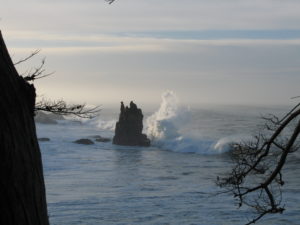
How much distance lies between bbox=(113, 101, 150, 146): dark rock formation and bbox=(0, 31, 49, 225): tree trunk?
224 ft

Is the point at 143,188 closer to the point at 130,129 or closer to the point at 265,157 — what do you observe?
the point at 265,157

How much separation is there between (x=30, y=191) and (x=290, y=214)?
72.7 feet

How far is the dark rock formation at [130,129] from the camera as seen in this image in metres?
71.9

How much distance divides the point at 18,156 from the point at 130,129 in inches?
2756

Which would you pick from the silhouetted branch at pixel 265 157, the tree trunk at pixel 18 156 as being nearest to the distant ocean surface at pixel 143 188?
the silhouetted branch at pixel 265 157

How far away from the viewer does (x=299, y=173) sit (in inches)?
1576

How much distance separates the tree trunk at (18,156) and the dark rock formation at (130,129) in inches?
2682

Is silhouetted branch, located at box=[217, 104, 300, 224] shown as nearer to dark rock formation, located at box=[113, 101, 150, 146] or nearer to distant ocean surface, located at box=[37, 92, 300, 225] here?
distant ocean surface, located at box=[37, 92, 300, 225]

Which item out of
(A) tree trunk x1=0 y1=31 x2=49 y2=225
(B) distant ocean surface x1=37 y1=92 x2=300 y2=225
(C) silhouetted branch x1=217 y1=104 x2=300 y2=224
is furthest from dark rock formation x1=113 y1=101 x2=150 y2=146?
(A) tree trunk x1=0 y1=31 x2=49 y2=225

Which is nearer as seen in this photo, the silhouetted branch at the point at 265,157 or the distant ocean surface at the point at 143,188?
the silhouetted branch at the point at 265,157

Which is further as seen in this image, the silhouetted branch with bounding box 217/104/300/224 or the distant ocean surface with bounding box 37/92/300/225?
the distant ocean surface with bounding box 37/92/300/225

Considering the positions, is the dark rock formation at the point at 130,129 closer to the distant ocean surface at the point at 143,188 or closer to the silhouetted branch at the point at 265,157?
the distant ocean surface at the point at 143,188

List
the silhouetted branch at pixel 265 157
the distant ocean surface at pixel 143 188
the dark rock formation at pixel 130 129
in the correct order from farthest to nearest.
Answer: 1. the dark rock formation at pixel 130 129
2. the distant ocean surface at pixel 143 188
3. the silhouetted branch at pixel 265 157

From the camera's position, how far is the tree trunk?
9.48 feet
